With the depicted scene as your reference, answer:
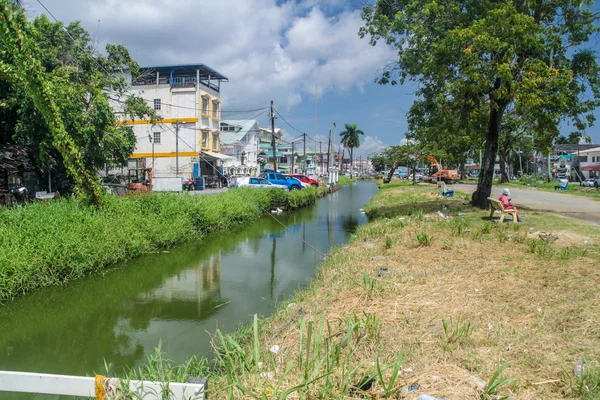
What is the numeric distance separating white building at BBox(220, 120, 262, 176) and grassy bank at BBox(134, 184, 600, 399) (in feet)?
117

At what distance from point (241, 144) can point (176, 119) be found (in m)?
15.4

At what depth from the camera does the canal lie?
5.93m

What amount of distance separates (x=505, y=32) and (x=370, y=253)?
749cm

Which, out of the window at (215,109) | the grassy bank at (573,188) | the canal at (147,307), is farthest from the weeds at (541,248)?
the window at (215,109)

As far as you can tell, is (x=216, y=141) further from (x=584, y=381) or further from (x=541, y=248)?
(x=584, y=381)

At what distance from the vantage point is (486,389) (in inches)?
130

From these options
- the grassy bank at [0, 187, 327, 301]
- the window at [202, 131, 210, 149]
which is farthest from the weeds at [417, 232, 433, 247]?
the window at [202, 131, 210, 149]

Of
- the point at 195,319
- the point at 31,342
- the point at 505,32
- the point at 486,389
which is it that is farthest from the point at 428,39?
the point at 31,342

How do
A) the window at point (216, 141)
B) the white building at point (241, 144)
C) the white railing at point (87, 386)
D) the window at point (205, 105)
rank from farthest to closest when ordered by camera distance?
1. the white building at point (241, 144)
2. the window at point (216, 141)
3. the window at point (205, 105)
4. the white railing at point (87, 386)

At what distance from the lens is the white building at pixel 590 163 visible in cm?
4723

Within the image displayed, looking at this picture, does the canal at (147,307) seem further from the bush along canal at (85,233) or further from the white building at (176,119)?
the white building at (176,119)

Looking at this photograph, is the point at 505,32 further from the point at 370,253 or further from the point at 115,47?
the point at 115,47

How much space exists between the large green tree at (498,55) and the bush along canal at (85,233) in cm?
924

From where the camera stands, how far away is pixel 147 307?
800 cm
